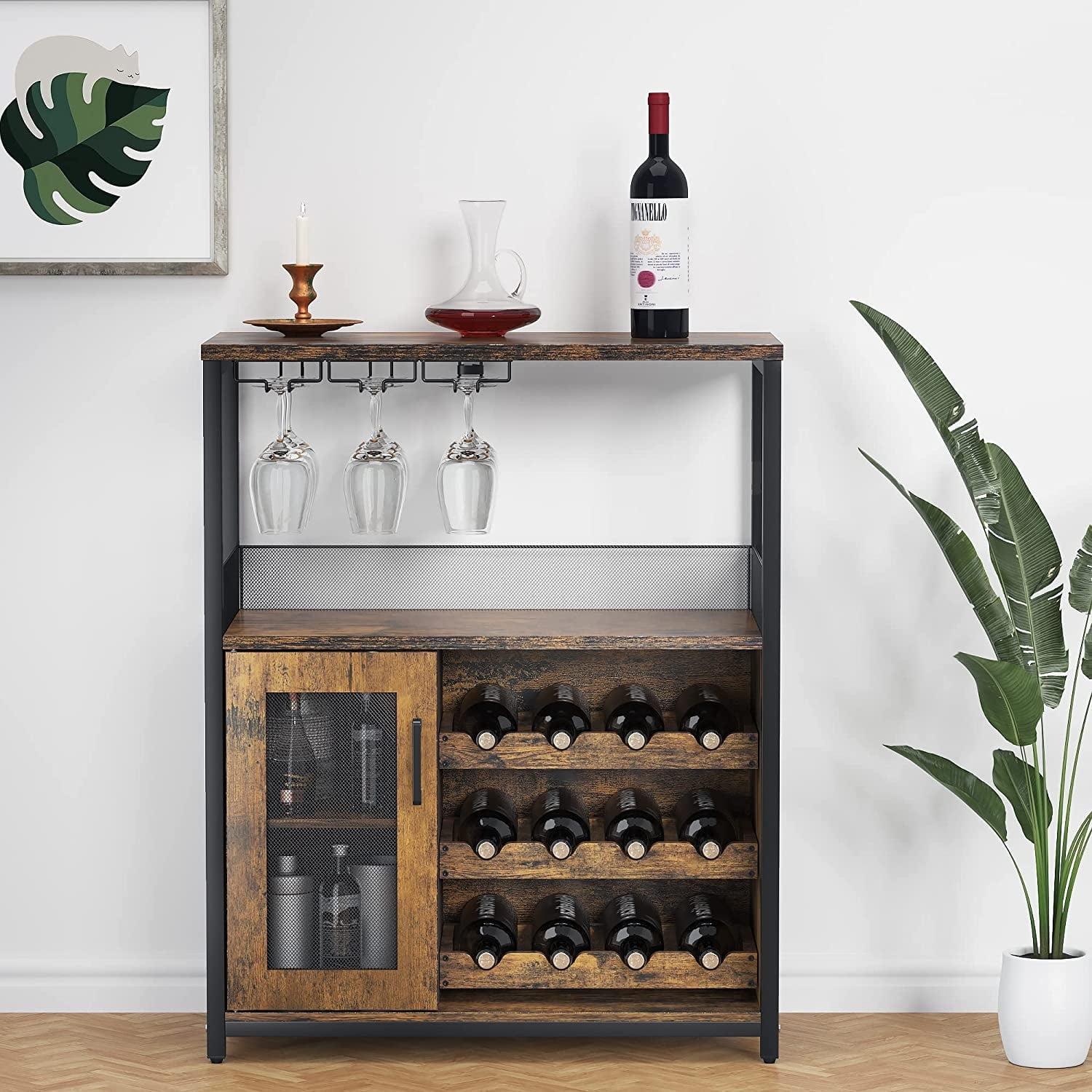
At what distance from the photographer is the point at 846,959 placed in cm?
330

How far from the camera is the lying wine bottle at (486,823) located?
2.94 metres

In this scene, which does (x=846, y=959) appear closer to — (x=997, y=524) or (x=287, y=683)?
(x=997, y=524)

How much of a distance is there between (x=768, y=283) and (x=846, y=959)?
4.78 feet

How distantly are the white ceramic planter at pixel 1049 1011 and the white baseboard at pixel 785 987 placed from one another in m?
0.31

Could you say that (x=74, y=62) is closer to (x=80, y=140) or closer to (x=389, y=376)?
(x=80, y=140)

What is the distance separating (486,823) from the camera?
2.99 m

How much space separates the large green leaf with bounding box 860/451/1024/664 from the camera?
9.41ft

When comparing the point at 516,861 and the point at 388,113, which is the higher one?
the point at 388,113

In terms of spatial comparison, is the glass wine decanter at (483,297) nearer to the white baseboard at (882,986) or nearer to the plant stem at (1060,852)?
the plant stem at (1060,852)

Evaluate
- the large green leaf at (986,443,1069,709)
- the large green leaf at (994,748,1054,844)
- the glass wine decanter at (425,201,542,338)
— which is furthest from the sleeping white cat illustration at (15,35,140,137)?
the large green leaf at (994,748,1054,844)

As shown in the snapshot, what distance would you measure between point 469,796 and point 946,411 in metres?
1.21

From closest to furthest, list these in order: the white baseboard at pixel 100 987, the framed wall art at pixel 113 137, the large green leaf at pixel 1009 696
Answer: the large green leaf at pixel 1009 696 → the framed wall art at pixel 113 137 → the white baseboard at pixel 100 987

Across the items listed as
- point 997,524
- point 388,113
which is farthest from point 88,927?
point 997,524

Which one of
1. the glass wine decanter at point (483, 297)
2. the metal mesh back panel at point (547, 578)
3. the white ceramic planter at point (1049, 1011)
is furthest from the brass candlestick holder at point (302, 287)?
the white ceramic planter at point (1049, 1011)
